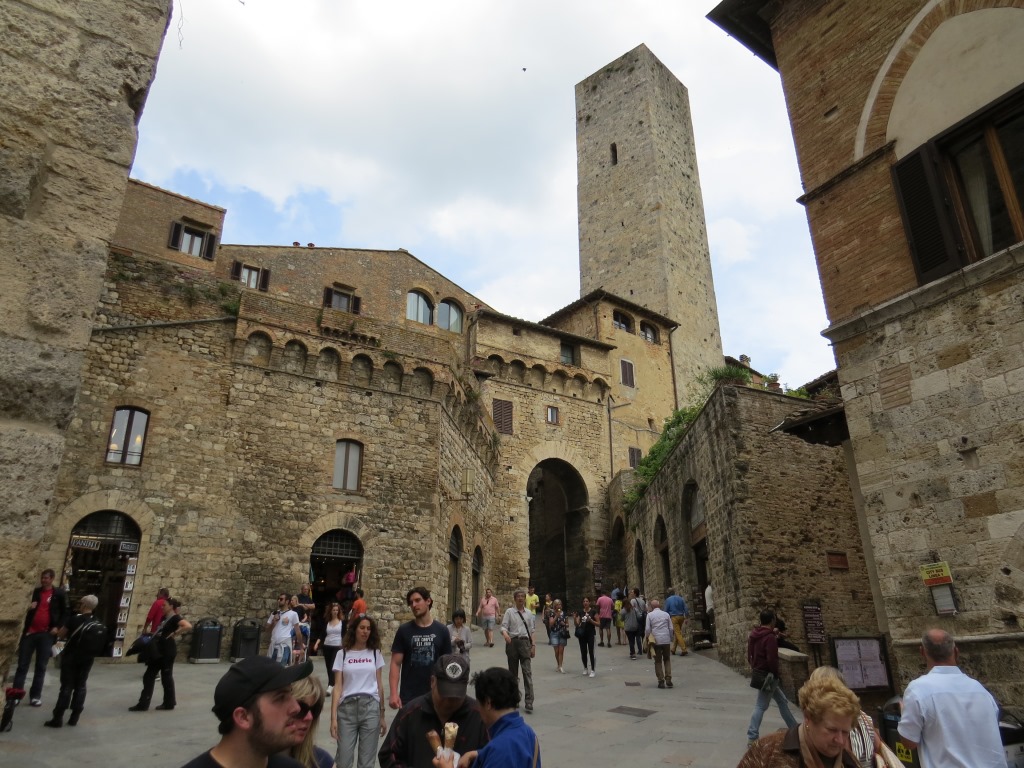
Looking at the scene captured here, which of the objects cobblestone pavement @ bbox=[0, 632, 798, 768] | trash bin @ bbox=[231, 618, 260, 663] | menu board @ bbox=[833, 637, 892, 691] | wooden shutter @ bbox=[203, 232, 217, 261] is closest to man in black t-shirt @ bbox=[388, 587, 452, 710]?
cobblestone pavement @ bbox=[0, 632, 798, 768]

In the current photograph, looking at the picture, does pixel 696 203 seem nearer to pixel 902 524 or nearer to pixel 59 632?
pixel 902 524

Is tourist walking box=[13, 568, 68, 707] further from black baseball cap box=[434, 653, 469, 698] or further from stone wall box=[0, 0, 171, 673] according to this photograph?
stone wall box=[0, 0, 171, 673]

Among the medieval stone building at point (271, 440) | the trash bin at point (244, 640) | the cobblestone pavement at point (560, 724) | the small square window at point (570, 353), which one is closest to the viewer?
the cobblestone pavement at point (560, 724)

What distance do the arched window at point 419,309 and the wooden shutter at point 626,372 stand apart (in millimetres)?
9909

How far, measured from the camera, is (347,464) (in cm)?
1684

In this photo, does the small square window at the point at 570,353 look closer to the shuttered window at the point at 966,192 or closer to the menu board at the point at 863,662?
the menu board at the point at 863,662

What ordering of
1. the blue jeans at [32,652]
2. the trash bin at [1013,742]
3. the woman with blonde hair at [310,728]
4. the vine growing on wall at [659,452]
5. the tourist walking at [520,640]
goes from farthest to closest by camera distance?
the vine growing on wall at [659,452] → the tourist walking at [520,640] → the blue jeans at [32,652] → the trash bin at [1013,742] → the woman with blonde hair at [310,728]

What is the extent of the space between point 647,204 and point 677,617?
27262 mm

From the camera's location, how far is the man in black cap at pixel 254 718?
2053 millimetres

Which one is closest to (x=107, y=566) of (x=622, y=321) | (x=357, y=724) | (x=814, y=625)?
(x=357, y=724)

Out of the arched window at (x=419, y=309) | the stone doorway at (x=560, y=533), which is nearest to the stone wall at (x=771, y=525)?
the stone doorway at (x=560, y=533)

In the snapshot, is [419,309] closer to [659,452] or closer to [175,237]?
[175,237]

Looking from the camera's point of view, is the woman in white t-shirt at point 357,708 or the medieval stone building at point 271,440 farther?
the medieval stone building at point 271,440

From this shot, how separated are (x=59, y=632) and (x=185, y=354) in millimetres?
8992
